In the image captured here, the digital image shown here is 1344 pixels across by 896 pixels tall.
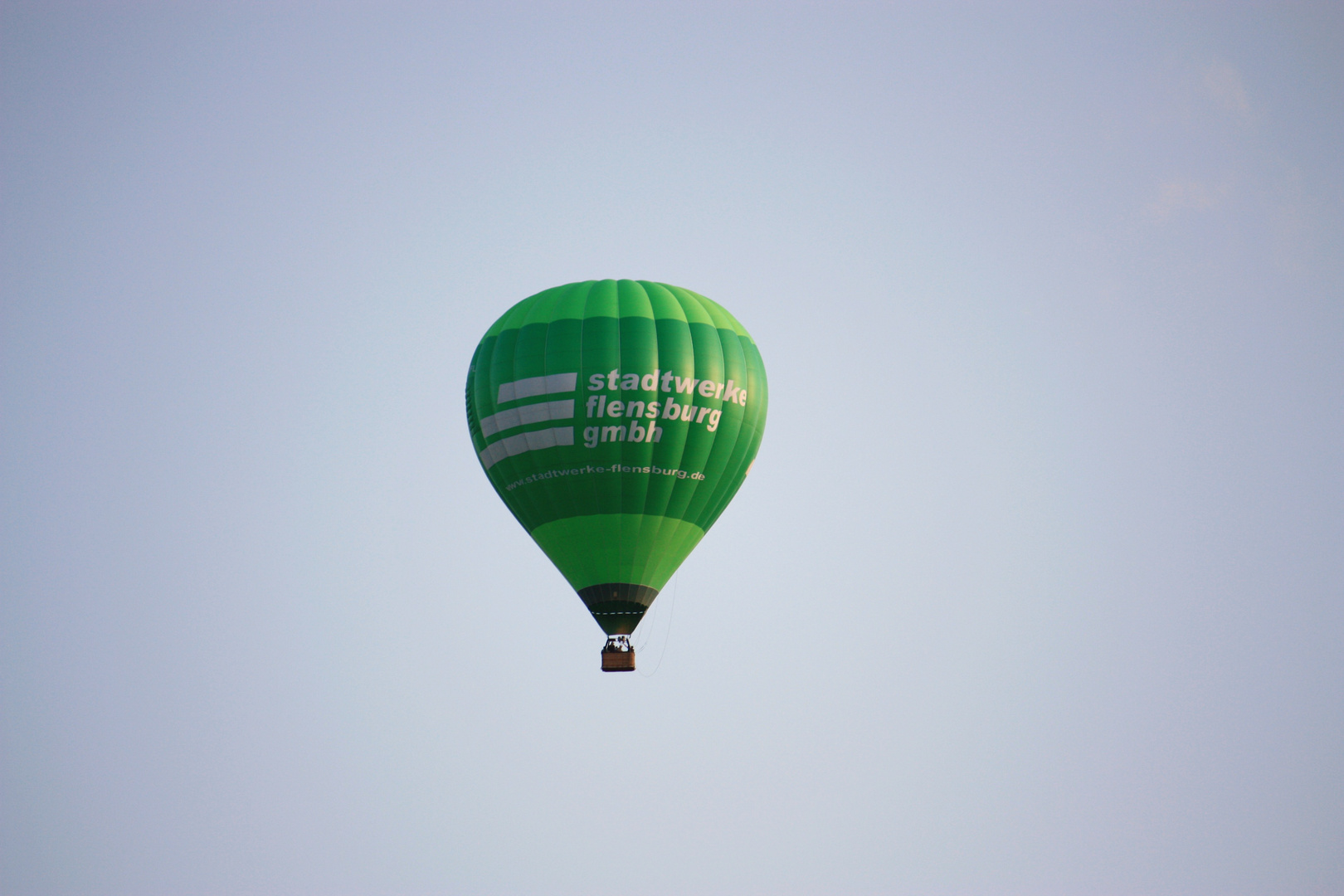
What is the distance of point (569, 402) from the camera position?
115 ft

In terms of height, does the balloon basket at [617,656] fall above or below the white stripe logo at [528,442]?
below

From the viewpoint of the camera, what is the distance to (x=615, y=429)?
35094mm

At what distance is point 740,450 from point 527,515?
5194 millimetres

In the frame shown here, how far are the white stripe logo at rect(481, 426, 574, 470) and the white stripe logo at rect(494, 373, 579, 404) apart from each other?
33.1 inches

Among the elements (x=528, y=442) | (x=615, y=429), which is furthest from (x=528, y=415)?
(x=615, y=429)

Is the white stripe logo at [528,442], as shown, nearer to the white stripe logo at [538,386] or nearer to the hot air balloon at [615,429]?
the hot air balloon at [615,429]

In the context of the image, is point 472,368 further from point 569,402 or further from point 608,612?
point 608,612

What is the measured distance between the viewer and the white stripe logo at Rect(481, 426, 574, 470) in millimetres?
35250

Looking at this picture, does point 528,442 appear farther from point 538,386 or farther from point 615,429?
point 615,429

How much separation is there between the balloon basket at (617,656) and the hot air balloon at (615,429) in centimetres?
4

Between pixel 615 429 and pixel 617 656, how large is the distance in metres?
5.12

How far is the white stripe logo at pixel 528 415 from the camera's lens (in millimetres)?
35156

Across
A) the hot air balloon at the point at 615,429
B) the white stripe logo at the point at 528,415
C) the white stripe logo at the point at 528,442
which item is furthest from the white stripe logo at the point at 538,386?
the white stripe logo at the point at 528,442

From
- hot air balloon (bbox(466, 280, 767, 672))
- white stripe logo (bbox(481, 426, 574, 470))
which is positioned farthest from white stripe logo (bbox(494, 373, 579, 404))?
white stripe logo (bbox(481, 426, 574, 470))
